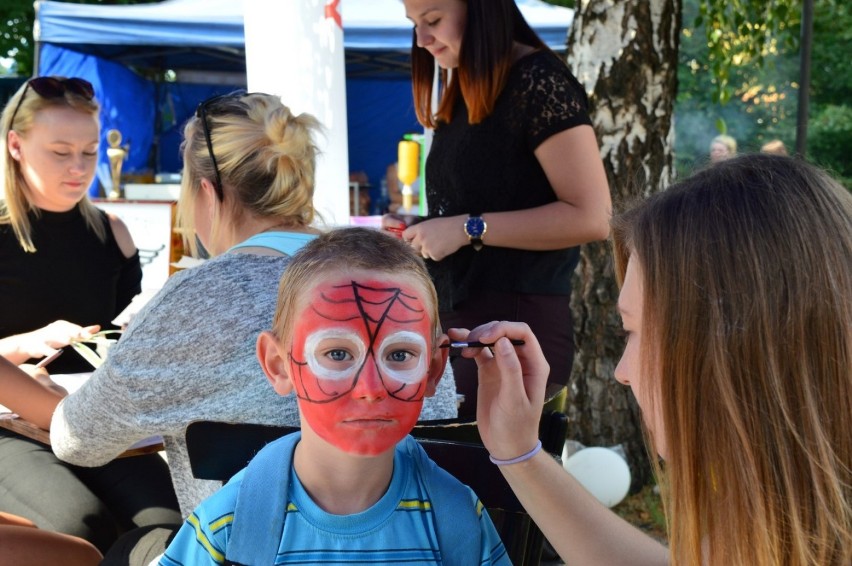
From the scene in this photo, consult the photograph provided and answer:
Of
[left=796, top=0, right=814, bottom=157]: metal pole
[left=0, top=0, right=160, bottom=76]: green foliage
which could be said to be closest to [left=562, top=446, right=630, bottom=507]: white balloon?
[left=796, top=0, right=814, bottom=157]: metal pole

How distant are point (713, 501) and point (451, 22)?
1.61 meters

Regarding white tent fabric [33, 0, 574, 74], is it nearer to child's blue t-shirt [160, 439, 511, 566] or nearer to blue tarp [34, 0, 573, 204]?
blue tarp [34, 0, 573, 204]

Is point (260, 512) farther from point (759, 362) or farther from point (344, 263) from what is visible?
point (759, 362)

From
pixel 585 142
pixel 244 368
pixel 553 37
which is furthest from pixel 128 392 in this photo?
pixel 553 37

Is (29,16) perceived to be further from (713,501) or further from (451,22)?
(713,501)

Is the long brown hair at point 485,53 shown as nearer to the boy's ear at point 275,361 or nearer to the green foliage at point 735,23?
the boy's ear at point 275,361

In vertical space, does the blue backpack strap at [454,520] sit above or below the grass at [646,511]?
above

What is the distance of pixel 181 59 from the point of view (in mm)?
10734

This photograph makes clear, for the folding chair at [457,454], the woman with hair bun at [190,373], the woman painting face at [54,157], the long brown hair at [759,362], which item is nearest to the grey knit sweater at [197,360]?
the woman with hair bun at [190,373]

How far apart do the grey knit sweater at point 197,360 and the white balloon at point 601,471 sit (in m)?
2.19

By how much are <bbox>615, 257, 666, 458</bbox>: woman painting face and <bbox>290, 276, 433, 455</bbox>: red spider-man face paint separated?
28 centimetres

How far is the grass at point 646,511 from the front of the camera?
12.2ft

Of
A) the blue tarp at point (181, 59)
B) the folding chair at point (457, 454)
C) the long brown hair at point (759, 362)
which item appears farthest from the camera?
the blue tarp at point (181, 59)

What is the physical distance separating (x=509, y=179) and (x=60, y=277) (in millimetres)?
1500
